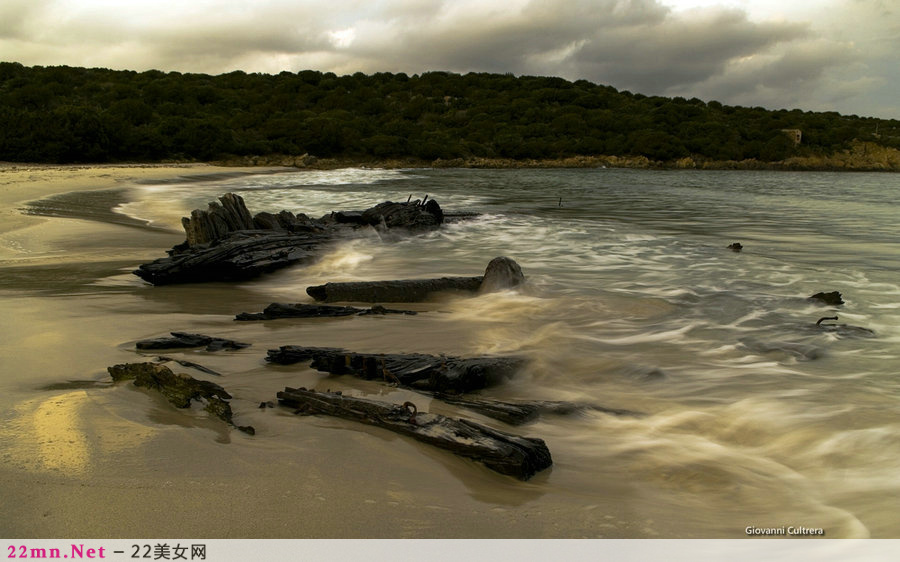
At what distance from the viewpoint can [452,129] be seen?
61.2 m

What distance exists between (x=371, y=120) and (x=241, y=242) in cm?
5332

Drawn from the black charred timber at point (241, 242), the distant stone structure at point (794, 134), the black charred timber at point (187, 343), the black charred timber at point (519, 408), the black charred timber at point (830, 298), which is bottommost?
the black charred timber at point (519, 408)

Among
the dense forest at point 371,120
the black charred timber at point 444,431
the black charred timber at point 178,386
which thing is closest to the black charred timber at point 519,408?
the black charred timber at point 444,431

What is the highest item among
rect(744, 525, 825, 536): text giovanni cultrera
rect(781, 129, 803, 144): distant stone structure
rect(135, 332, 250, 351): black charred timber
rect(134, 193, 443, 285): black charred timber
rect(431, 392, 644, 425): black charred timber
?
rect(781, 129, 803, 144): distant stone structure

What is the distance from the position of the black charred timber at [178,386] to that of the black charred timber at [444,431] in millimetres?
309

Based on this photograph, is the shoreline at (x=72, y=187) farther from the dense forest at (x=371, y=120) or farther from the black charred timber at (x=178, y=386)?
the black charred timber at (x=178, y=386)

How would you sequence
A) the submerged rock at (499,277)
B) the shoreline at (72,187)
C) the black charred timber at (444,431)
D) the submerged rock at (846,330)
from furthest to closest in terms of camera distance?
the shoreline at (72,187), the submerged rock at (499,277), the submerged rock at (846,330), the black charred timber at (444,431)

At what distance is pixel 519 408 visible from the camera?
121 inches

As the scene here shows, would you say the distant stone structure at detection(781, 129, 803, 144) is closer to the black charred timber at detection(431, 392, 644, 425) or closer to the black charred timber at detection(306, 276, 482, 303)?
the black charred timber at detection(306, 276, 482, 303)

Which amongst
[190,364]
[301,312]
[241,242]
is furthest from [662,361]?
[241,242]

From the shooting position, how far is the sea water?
2.44 m

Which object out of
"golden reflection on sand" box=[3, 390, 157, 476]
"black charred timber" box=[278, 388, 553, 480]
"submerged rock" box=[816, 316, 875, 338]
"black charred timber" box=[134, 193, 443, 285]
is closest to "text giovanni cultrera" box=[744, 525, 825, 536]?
"black charred timber" box=[278, 388, 553, 480]

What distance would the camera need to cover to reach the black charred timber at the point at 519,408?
3.03m

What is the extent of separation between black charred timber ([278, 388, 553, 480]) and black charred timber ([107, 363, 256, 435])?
31 centimetres
